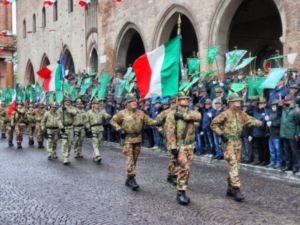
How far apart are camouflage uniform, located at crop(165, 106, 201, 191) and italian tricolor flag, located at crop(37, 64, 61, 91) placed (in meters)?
7.60

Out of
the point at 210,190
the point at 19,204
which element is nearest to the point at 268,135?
the point at 210,190

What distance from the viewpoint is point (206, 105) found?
12148 mm

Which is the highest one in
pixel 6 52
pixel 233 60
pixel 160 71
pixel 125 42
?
pixel 6 52

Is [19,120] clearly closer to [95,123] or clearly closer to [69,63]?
[95,123]

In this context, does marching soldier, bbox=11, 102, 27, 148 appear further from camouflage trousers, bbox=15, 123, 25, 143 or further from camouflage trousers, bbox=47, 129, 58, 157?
camouflage trousers, bbox=47, 129, 58, 157

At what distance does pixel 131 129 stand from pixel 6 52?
45.4 m

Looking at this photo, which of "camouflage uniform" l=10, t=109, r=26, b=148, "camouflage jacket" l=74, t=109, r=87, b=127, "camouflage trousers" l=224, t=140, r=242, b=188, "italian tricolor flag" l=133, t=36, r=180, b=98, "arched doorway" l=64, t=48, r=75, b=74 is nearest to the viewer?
"camouflage trousers" l=224, t=140, r=242, b=188

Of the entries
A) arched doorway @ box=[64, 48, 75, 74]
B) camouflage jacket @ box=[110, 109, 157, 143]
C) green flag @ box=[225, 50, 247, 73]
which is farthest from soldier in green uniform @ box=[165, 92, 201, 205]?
arched doorway @ box=[64, 48, 75, 74]

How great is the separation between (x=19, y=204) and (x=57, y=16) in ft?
103

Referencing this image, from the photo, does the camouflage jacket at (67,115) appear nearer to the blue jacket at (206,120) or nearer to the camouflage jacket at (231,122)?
the blue jacket at (206,120)

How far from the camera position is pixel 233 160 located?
293 inches

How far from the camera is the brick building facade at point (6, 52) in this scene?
49.8m

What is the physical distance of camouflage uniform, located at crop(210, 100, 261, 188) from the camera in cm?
747

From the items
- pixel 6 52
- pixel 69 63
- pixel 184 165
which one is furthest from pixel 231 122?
pixel 6 52
